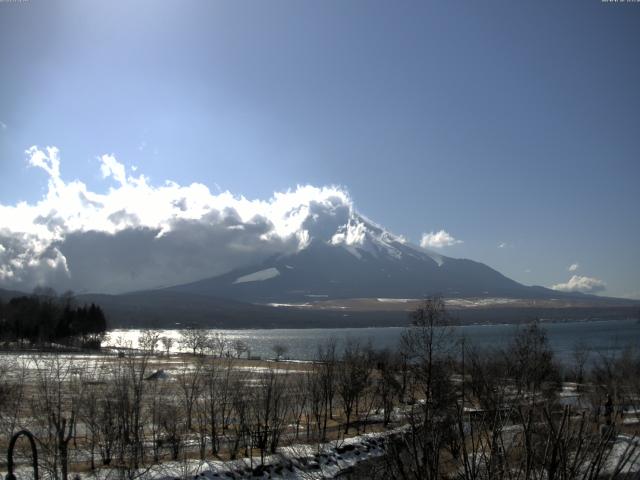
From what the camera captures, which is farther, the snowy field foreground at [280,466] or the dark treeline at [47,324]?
the dark treeline at [47,324]

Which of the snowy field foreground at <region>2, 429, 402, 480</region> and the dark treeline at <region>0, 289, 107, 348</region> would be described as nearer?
the snowy field foreground at <region>2, 429, 402, 480</region>

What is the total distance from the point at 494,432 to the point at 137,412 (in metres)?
22.9

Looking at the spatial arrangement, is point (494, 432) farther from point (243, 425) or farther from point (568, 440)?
point (243, 425)

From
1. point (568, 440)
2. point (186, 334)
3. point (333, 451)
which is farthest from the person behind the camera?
point (186, 334)

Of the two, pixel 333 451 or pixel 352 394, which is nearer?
pixel 333 451

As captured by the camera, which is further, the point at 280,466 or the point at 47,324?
the point at 47,324

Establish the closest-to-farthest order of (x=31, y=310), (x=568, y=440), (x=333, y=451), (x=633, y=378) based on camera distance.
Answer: (x=568, y=440) < (x=333, y=451) < (x=633, y=378) < (x=31, y=310)

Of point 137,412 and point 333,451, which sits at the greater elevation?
point 137,412

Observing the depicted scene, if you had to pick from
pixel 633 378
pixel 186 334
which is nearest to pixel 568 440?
pixel 633 378

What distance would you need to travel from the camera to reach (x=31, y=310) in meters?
117

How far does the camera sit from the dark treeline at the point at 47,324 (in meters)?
105

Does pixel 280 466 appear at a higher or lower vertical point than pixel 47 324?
lower

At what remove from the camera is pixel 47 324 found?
365 feet

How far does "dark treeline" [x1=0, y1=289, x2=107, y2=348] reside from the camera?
105438 mm
